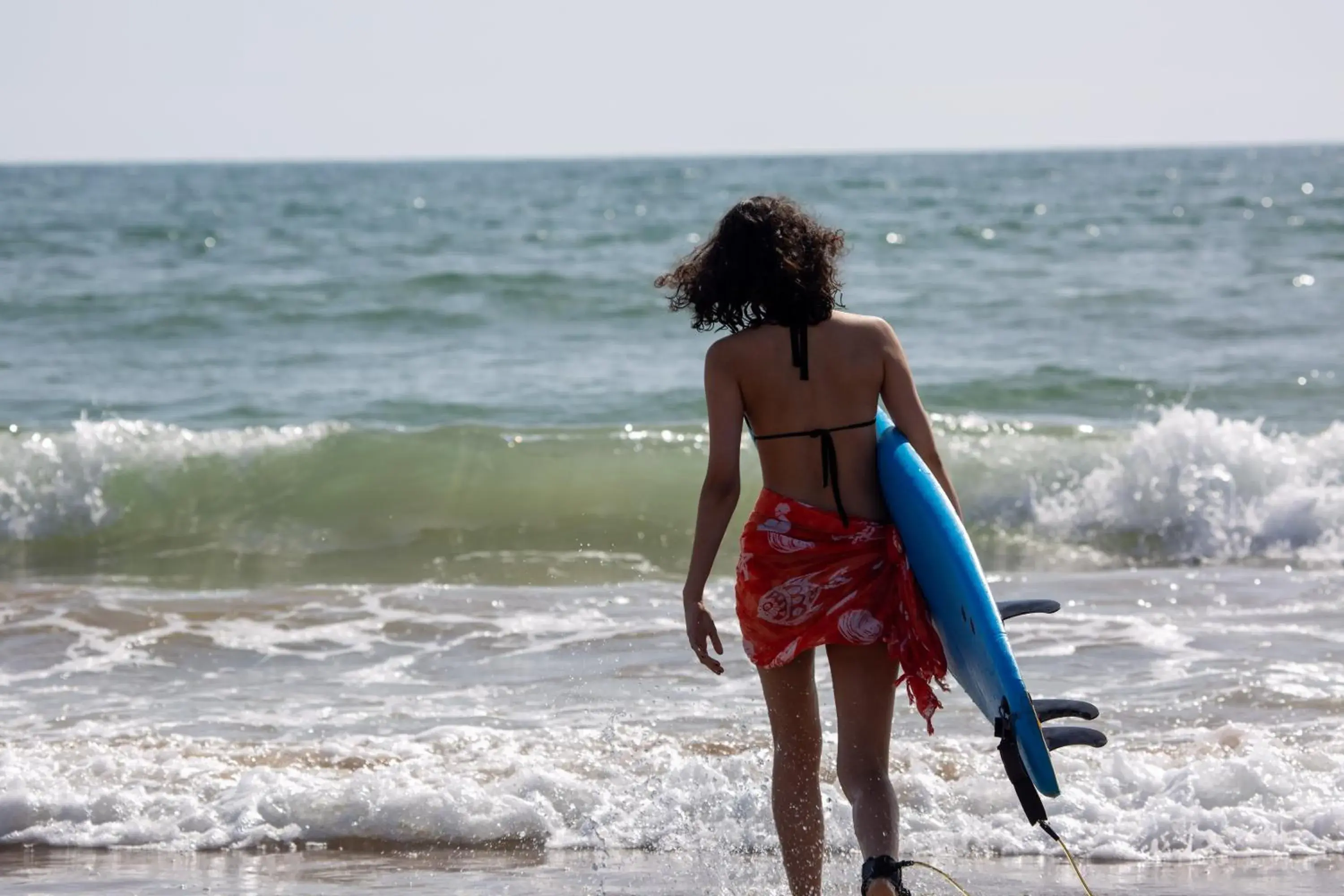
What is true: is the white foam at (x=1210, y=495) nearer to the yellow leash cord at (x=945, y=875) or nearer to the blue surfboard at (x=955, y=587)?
the yellow leash cord at (x=945, y=875)

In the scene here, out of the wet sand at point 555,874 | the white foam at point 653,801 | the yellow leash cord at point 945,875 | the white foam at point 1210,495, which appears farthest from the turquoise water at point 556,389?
the yellow leash cord at point 945,875

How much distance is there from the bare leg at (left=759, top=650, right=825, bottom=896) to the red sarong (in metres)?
0.09

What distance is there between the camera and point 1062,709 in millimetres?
3357

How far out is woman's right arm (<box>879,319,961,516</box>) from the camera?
348 centimetres

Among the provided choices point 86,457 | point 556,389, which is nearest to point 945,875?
point 86,457

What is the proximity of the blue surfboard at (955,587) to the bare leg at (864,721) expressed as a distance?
6.9 inches

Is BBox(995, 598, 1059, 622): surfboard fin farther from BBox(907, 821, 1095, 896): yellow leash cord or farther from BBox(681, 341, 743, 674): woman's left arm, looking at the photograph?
BBox(681, 341, 743, 674): woman's left arm

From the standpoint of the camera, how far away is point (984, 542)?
9875 mm

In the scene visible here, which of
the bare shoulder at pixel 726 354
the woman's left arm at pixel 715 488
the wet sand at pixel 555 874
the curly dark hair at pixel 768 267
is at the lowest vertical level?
the wet sand at pixel 555 874

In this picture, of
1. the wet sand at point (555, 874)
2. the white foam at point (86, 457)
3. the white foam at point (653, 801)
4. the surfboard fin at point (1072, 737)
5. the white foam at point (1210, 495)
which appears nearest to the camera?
the surfboard fin at point (1072, 737)

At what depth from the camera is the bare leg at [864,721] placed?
3.50 m

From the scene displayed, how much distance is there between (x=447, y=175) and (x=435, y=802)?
59997 mm

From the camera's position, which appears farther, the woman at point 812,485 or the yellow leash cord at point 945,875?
the yellow leash cord at point 945,875

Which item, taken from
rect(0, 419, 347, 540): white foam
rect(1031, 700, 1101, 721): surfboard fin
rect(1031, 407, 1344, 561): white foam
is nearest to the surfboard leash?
rect(1031, 700, 1101, 721): surfboard fin
